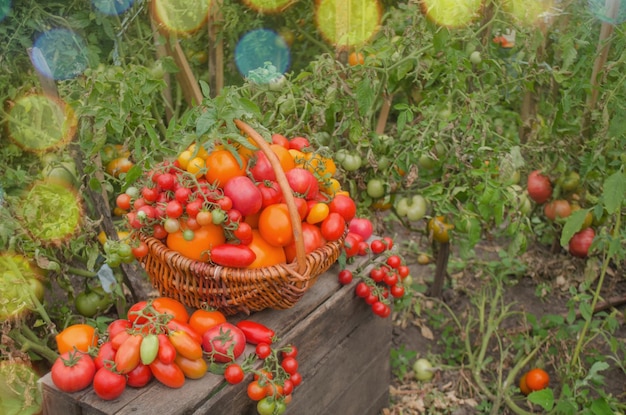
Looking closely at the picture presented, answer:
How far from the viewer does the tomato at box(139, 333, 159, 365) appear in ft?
4.79

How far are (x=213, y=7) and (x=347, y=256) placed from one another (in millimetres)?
1207

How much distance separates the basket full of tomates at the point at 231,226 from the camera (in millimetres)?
1604

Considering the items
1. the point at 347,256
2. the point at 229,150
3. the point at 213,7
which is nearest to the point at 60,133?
the point at 213,7

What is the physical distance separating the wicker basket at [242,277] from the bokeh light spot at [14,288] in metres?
0.39

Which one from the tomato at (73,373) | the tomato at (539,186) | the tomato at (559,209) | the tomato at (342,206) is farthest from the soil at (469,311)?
the tomato at (73,373)

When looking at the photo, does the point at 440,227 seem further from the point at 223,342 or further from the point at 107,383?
the point at 107,383

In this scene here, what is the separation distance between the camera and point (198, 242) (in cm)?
163

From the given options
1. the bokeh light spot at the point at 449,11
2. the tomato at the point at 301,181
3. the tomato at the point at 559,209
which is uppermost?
the bokeh light spot at the point at 449,11

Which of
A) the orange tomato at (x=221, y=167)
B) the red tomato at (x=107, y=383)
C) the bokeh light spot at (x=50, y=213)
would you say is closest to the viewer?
the red tomato at (x=107, y=383)

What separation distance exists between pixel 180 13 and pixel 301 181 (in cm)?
125

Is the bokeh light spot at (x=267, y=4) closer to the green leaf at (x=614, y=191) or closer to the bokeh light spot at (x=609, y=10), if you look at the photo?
the bokeh light spot at (x=609, y=10)

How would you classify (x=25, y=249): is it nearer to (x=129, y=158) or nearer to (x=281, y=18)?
(x=129, y=158)

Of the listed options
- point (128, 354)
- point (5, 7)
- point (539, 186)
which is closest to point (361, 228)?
point (128, 354)

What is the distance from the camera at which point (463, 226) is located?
2.33 metres
